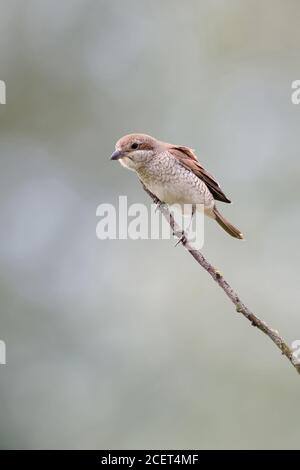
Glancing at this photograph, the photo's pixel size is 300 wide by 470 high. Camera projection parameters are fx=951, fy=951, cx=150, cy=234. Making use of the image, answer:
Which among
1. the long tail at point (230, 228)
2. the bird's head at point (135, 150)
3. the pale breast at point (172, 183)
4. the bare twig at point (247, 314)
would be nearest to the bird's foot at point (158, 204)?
the pale breast at point (172, 183)

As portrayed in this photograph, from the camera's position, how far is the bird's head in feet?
19.7

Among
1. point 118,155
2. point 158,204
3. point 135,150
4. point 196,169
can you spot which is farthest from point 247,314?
point 196,169

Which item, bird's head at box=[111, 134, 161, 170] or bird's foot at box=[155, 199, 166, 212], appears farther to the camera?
bird's head at box=[111, 134, 161, 170]

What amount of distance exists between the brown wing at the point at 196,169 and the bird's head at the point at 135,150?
0.21 meters

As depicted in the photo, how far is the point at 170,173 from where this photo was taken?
20.5 feet

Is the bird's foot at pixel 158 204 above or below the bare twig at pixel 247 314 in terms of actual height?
above

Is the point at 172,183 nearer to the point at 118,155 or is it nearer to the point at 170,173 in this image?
the point at 170,173

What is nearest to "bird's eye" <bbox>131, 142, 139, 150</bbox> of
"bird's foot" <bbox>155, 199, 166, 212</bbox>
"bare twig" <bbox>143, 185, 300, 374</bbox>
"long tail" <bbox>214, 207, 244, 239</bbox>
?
"bird's foot" <bbox>155, 199, 166, 212</bbox>

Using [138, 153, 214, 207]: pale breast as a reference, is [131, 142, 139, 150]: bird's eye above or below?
above

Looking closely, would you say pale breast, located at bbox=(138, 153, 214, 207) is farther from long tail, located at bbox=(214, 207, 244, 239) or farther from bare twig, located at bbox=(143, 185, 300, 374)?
bare twig, located at bbox=(143, 185, 300, 374)

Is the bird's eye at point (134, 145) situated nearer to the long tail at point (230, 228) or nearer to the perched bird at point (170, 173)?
the perched bird at point (170, 173)

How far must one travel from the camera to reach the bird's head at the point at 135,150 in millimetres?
6020

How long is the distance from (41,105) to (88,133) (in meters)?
0.89

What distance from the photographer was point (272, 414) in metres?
9.10
